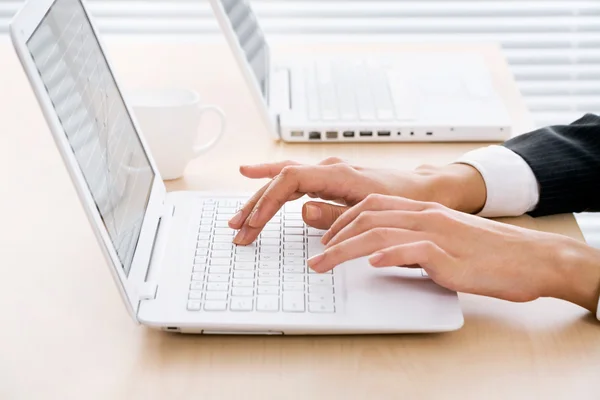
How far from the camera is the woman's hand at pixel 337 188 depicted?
0.95 metres

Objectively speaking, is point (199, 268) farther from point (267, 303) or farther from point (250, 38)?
point (250, 38)

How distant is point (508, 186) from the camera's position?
41.3 inches

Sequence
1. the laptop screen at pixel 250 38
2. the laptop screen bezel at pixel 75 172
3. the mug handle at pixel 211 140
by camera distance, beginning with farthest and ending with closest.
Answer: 1. the laptop screen at pixel 250 38
2. the mug handle at pixel 211 140
3. the laptop screen bezel at pixel 75 172

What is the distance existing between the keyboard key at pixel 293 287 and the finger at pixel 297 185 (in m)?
0.10

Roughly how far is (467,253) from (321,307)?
16 cm

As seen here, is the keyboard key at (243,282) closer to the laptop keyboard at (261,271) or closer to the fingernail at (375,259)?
the laptop keyboard at (261,271)

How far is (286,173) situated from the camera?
97 cm

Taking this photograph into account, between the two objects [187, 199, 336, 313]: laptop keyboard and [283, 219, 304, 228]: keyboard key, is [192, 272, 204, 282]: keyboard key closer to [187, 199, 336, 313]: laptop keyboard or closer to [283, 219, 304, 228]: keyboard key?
[187, 199, 336, 313]: laptop keyboard

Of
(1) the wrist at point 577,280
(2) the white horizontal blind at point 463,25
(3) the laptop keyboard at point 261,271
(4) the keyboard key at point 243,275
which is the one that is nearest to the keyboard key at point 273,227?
(3) the laptop keyboard at point 261,271

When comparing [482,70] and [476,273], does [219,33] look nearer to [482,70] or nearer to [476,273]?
[482,70]

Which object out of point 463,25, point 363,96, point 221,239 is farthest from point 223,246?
point 463,25

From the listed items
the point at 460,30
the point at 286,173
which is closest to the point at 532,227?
the point at 286,173

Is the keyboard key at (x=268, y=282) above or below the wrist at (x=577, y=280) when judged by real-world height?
above

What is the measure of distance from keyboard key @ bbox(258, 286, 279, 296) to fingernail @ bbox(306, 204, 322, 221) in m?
0.13
